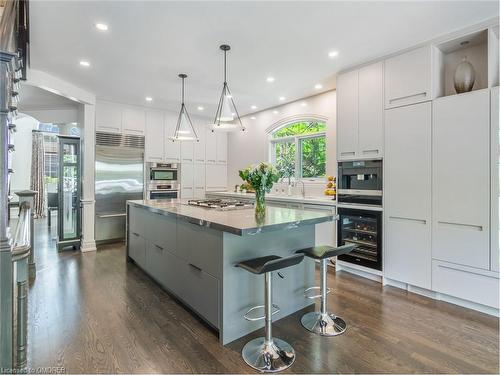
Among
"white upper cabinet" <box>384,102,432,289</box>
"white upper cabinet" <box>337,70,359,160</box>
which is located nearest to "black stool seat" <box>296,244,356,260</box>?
"white upper cabinet" <box>384,102,432,289</box>

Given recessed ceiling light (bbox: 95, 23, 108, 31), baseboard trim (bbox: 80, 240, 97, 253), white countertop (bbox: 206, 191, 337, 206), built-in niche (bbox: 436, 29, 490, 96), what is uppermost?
recessed ceiling light (bbox: 95, 23, 108, 31)

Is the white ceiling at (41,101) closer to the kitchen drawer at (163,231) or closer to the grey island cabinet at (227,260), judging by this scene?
the kitchen drawer at (163,231)

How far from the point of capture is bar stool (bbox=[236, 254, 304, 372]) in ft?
5.75

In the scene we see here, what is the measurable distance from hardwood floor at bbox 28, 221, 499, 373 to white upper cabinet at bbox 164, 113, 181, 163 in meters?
3.18

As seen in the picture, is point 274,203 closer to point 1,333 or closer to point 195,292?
point 195,292

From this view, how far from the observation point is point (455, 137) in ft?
8.65

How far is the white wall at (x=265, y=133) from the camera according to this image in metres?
4.43

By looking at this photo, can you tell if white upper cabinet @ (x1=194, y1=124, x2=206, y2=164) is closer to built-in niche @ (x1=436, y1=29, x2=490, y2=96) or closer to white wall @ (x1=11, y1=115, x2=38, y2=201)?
built-in niche @ (x1=436, y1=29, x2=490, y2=96)

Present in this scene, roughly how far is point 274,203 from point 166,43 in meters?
2.81

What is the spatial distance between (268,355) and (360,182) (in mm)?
2381

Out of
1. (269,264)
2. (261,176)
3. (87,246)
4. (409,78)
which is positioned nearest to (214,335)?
(269,264)

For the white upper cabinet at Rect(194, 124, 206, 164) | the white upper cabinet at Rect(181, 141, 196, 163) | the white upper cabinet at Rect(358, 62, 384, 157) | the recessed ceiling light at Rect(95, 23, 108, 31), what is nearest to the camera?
the recessed ceiling light at Rect(95, 23, 108, 31)

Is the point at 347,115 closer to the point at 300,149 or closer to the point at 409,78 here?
the point at 409,78

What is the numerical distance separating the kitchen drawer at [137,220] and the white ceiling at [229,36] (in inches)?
74.8
